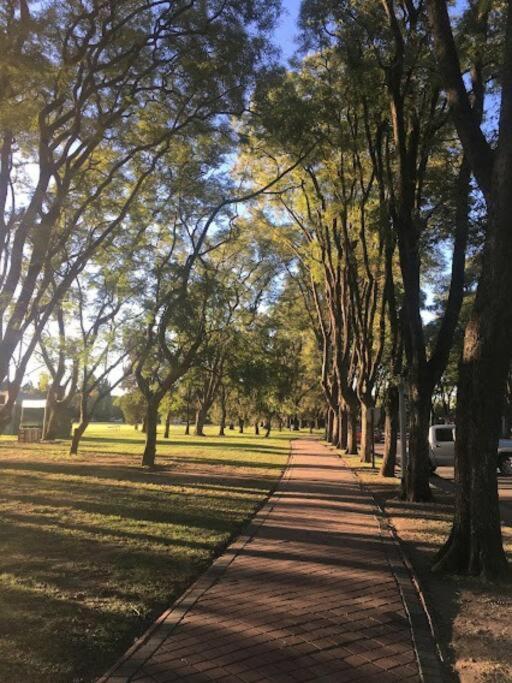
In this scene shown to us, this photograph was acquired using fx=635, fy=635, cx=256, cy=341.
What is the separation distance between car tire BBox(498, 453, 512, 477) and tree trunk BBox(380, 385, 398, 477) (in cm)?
585

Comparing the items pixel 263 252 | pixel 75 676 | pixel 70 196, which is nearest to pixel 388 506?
pixel 75 676

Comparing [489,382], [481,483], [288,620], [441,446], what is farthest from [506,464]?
[288,620]

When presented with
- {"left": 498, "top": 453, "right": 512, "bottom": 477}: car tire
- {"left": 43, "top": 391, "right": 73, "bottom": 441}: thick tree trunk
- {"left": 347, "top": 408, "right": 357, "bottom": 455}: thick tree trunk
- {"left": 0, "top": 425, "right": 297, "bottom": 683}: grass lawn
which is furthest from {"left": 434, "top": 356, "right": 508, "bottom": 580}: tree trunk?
{"left": 43, "top": 391, "right": 73, "bottom": 441}: thick tree trunk

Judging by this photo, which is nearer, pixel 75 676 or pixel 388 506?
pixel 75 676

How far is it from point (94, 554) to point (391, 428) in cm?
1213

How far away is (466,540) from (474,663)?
107 inches

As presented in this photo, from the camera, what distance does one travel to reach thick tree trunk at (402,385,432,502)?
1261 cm

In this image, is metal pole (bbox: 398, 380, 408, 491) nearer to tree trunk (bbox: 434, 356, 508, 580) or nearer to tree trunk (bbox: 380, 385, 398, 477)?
tree trunk (bbox: 380, 385, 398, 477)

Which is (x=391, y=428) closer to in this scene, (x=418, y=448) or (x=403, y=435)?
(x=403, y=435)

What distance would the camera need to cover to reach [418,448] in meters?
13.0

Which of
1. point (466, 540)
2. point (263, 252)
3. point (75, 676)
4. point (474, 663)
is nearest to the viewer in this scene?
point (75, 676)

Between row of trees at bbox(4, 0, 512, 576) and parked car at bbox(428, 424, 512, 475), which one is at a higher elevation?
row of trees at bbox(4, 0, 512, 576)

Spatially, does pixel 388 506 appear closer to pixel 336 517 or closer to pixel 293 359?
pixel 336 517

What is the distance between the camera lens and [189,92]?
13945mm
